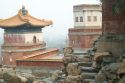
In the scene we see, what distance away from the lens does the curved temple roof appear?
3316 centimetres

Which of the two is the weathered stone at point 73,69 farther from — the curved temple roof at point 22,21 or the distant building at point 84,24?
the distant building at point 84,24

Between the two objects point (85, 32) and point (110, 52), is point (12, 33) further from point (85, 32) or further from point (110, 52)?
point (110, 52)

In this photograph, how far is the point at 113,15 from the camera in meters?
8.85

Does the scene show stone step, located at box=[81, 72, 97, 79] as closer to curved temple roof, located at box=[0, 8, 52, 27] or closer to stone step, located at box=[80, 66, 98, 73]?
stone step, located at box=[80, 66, 98, 73]

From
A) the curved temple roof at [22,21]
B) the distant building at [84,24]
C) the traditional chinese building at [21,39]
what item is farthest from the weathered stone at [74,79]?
the distant building at [84,24]

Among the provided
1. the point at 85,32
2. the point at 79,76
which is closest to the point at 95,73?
the point at 79,76

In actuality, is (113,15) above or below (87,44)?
above

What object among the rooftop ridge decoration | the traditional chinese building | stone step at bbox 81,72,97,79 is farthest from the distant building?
stone step at bbox 81,72,97,79

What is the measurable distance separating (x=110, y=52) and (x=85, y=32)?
26.5m

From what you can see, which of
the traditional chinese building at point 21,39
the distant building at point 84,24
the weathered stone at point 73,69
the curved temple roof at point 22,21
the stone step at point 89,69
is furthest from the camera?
the distant building at point 84,24

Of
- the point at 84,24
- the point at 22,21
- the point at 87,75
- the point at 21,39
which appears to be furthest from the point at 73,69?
the point at 84,24

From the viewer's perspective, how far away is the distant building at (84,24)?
35.0m

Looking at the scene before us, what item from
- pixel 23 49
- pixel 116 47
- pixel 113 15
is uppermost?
pixel 113 15

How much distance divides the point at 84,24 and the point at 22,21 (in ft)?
22.7
